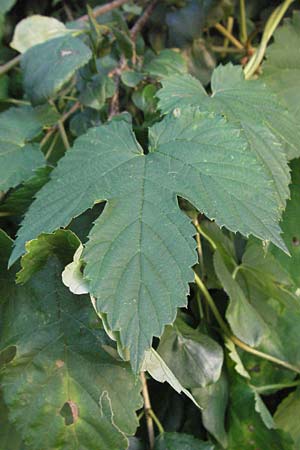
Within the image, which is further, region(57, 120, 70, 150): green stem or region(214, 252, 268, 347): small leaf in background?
region(57, 120, 70, 150): green stem

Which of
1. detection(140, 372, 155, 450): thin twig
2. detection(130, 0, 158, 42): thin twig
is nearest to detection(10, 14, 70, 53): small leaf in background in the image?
detection(130, 0, 158, 42): thin twig

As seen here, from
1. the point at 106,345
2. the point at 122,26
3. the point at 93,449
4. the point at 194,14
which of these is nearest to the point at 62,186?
the point at 106,345

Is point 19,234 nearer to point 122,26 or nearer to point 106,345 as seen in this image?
point 106,345

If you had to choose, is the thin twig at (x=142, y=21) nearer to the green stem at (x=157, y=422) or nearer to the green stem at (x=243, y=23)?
the green stem at (x=243, y=23)

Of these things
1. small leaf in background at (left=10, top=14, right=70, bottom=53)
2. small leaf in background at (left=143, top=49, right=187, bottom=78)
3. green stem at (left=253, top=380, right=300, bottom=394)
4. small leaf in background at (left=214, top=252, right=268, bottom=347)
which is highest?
small leaf in background at (left=10, top=14, right=70, bottom=53)

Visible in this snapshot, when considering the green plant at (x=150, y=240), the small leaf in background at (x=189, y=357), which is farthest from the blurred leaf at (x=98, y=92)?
the small leaf in background at (x=189, y=357)

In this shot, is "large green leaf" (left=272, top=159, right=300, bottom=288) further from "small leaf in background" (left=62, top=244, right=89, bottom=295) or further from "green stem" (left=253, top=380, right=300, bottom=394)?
"small leaf in background" (left=62, top=244, right=89, bottom=295)

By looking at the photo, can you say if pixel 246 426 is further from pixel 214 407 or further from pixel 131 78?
pixel 131 78
